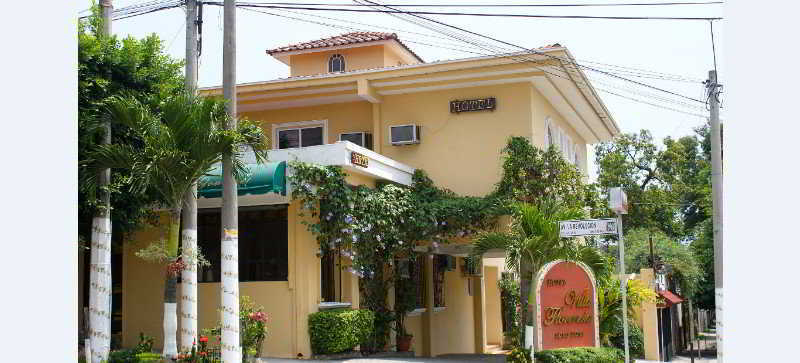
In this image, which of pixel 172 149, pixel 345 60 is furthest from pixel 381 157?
pixel 345 60

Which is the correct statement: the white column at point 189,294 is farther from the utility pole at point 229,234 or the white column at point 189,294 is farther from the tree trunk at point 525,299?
the tree trunk at point 525,299

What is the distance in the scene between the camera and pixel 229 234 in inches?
538

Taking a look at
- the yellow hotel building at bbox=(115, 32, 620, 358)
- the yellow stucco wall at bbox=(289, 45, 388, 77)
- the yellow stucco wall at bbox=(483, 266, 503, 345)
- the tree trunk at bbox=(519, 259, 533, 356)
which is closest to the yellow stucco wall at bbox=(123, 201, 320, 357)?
the yellow hotel building at bbox=(115, 32, 620, 358)

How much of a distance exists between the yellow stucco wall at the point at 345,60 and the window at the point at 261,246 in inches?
423

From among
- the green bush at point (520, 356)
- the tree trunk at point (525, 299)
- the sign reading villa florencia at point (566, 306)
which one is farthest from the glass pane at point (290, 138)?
the sign reading villa florencia at point (566, 306)

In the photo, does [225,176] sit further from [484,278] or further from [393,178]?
[484,278]

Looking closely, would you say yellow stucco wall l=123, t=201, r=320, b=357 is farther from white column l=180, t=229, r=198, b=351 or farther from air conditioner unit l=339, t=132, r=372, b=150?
air conditioner unit l=339, t=132, r=372, b=150

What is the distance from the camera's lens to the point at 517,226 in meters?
16.7

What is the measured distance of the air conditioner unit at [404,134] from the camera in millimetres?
22250

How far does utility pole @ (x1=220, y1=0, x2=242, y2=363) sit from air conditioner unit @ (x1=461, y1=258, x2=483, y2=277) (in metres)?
9.03

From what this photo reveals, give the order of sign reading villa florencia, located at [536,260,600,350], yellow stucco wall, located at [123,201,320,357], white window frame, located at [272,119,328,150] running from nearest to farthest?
sign reading villa florencia, located at [536,260,600,350], yellow stucco wall, located at [123,201,320,357], white window frame, located at [272,119,328,150]

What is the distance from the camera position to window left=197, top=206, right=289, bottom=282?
17531 millimetres

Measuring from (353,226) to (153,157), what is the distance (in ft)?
16.2

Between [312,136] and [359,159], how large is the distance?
586 cm
